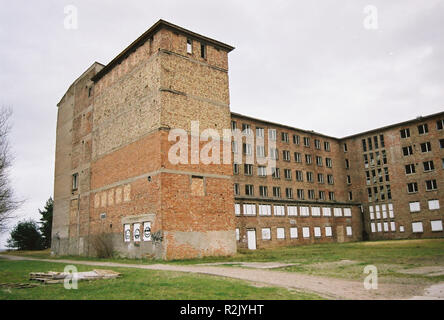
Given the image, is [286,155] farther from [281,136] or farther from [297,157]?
[281,136]

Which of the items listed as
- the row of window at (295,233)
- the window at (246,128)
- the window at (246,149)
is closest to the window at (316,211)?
the row of window at (295,233)

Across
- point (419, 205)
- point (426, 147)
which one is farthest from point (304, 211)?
point (426, 147)

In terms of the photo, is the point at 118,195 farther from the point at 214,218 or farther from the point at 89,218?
the point at 214,218

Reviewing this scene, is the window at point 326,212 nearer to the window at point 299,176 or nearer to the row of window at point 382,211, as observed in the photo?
the window at point 299,176

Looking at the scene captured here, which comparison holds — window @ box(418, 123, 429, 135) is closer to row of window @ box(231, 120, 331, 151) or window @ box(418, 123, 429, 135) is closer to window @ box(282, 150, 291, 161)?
row of window @ box(231, 120, 331, 151)

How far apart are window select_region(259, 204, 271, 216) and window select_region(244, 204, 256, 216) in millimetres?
1107

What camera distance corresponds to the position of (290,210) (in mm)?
45531

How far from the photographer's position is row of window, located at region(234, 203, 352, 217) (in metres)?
40.4

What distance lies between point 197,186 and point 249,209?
16629 mm

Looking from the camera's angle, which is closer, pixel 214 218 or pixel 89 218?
pixel 214 218
